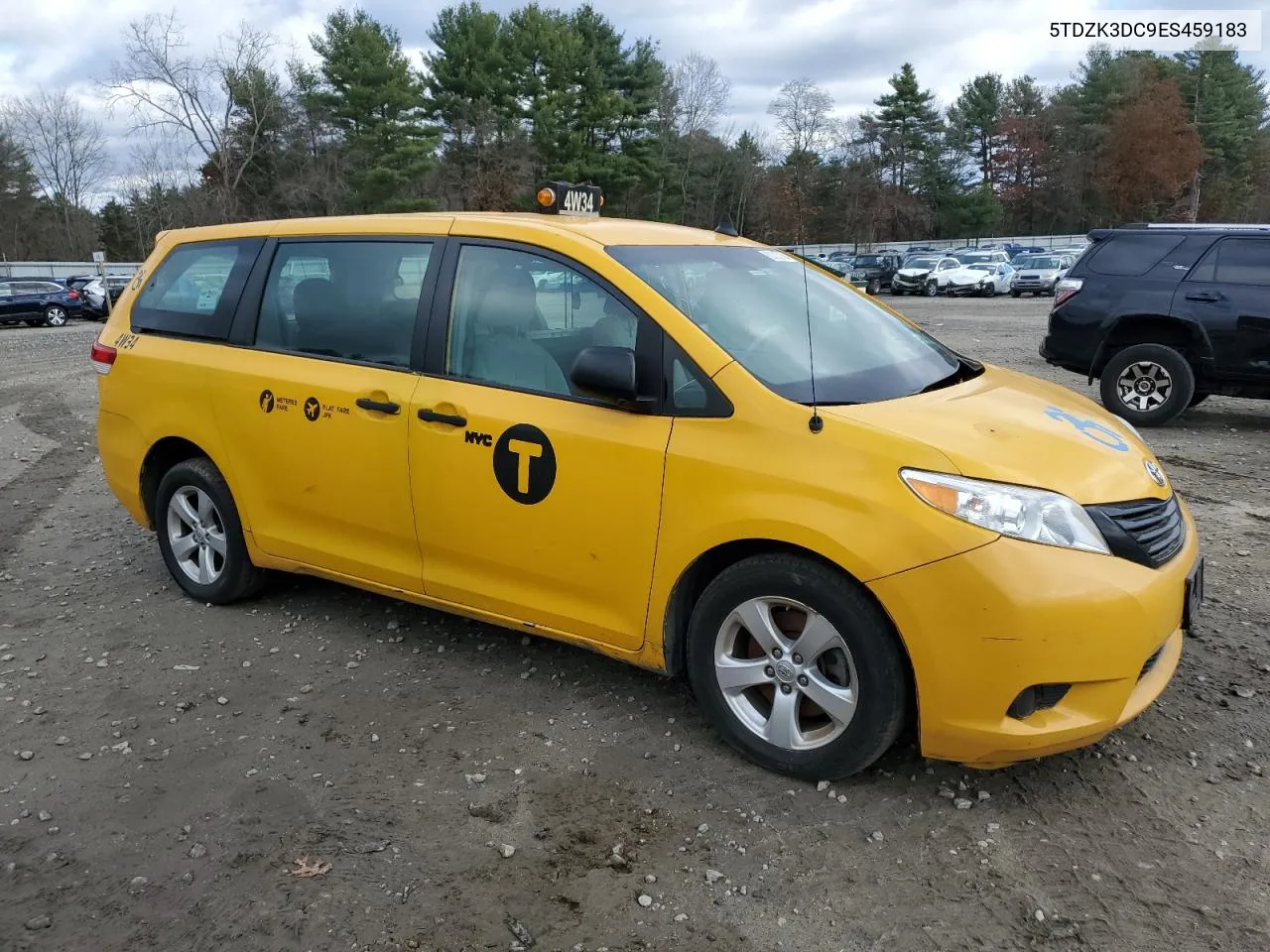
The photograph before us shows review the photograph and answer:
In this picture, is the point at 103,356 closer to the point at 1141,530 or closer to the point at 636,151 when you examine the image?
the point at 1141,530

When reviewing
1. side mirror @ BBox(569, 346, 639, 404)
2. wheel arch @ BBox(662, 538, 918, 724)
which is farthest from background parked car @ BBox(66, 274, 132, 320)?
wheel arch @ BBox(662, 538, 918, 724)

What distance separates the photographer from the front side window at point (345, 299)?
393 centimetres

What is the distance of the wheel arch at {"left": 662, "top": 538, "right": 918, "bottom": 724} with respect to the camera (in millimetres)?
2896

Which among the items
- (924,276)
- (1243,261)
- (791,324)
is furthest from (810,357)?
(924,276)

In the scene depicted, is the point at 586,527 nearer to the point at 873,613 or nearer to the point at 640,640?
the point at 640,640

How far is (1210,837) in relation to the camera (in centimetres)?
284

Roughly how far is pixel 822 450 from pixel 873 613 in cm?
51

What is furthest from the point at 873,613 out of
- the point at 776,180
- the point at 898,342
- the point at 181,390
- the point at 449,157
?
the point at 776,180

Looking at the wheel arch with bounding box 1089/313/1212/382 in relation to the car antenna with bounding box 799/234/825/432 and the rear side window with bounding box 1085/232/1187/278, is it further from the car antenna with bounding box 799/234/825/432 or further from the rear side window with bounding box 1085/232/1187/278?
the car antenna with bounding box 799/234/825/432

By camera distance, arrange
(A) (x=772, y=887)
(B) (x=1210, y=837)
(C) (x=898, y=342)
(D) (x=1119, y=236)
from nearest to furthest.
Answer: (A) (x=772, y=887), (B) (x=1210, y=837), (C) (x=898, y=342), (D) (x=1119, y=236)

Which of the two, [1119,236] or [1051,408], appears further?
[1119,236]

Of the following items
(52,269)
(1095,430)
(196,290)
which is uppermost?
(196,290)

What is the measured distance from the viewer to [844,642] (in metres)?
2.92

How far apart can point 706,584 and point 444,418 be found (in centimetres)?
119
